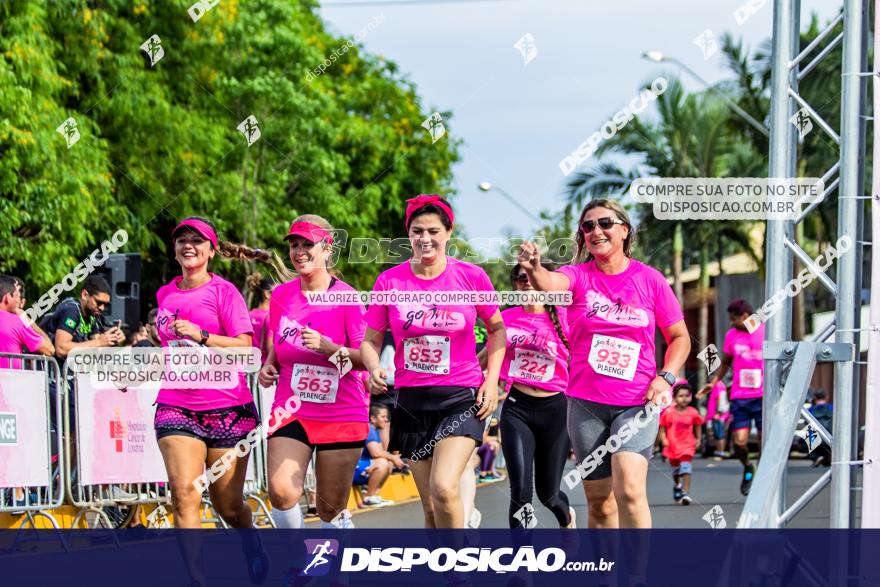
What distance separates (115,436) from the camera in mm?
10797

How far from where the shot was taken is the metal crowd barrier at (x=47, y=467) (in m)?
9.77

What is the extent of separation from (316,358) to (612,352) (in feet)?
5.10

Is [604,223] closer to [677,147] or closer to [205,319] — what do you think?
[205,319]

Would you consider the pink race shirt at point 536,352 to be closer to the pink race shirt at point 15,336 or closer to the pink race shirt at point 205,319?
the pink race shirt at point 205,319

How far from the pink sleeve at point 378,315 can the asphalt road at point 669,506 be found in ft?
14.2

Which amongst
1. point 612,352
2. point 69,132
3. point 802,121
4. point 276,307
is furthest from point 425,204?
point 69,132

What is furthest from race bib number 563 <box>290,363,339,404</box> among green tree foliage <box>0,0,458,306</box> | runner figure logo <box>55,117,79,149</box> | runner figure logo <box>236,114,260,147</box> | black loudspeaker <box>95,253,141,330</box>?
runner figure logo <box>55,117,79,149</box>

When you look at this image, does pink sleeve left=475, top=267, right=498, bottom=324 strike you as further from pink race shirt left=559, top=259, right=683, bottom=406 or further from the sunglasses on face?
the sunglasses on face

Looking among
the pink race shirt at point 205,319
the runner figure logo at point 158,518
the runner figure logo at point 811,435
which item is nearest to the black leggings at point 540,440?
the pink race shirt at point 205,319

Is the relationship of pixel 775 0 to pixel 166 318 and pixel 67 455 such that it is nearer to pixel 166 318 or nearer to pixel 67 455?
pixel 166 318

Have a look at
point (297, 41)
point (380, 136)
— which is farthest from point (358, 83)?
point (297, 41)

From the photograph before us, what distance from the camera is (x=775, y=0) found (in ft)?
20.9

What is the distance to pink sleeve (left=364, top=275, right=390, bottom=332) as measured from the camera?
739cm

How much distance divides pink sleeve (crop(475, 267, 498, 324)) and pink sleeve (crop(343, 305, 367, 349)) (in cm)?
65
